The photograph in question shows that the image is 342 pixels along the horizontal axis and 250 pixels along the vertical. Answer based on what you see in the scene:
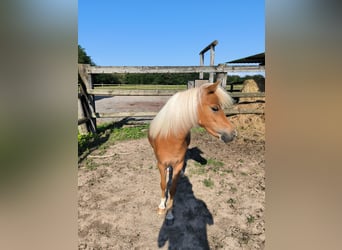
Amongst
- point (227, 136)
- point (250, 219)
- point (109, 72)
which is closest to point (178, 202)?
point (250, 219)

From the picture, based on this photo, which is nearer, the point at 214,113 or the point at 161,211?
the point at 214,113

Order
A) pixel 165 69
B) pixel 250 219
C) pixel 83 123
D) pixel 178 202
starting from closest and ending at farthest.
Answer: pixel 250 219
pixel 178 202
pixel 83 123
pixel 165 69

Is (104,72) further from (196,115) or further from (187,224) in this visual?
(187,224)

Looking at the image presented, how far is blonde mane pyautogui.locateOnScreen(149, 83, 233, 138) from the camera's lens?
1.70 metres

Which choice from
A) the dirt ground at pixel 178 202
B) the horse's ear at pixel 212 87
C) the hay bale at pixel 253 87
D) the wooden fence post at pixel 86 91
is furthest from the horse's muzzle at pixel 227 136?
the hay bale at pixel 253 87

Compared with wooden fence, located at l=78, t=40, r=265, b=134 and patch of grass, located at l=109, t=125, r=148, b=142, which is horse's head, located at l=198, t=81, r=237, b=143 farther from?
patch of grass, located at l=109, t=125, r=148, b=142

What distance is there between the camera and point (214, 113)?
1707mm

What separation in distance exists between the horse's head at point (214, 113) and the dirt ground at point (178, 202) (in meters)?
0.88

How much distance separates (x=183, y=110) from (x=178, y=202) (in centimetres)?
116

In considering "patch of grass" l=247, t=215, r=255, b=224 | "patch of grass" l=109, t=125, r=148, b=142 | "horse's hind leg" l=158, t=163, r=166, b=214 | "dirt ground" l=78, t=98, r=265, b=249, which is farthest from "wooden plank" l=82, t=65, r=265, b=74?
"patch of grass" l=247, t=215, r=255, b=224

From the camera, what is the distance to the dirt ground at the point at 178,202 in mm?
1799

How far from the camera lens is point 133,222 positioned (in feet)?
6.57
